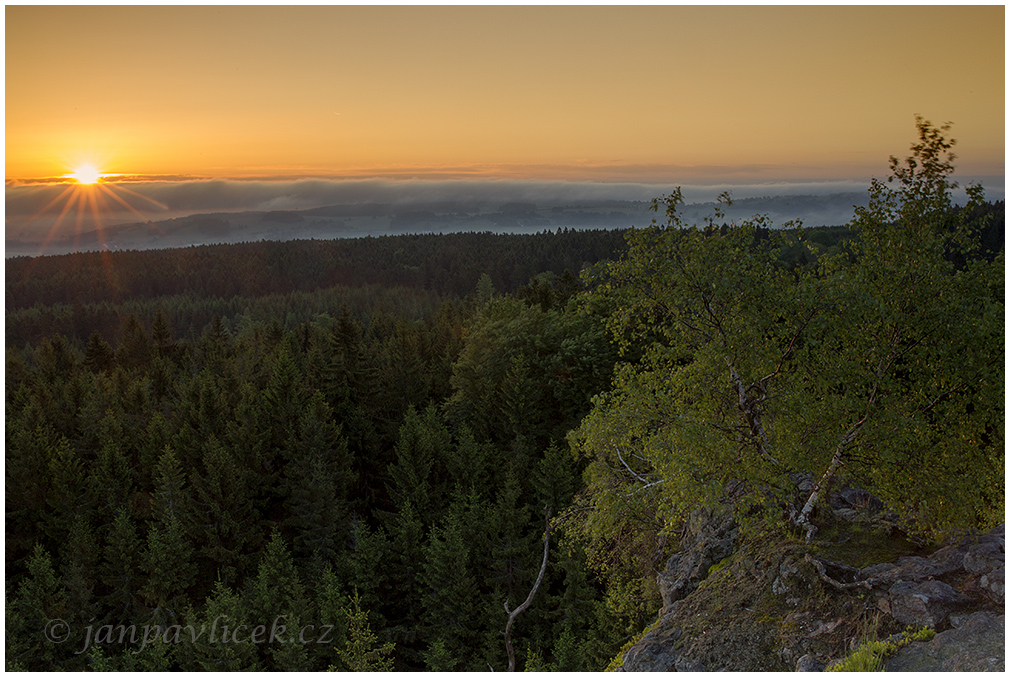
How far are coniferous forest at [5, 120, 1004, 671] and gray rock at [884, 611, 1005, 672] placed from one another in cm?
253

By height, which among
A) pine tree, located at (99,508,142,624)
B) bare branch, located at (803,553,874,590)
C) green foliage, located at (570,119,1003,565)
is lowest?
pine tree, located at (99,508,142,624)

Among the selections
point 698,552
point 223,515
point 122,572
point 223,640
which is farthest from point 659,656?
point 122,572

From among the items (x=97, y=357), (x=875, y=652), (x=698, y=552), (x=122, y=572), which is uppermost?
(x=875, y=652)

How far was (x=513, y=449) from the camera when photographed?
48.6 meters

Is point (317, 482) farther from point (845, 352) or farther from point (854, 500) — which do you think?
point (845, 352)

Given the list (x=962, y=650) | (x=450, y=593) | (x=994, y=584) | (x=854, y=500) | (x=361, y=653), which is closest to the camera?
(x=962, y=650)

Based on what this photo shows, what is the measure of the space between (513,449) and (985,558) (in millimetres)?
36997

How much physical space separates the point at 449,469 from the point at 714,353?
36.1 metres

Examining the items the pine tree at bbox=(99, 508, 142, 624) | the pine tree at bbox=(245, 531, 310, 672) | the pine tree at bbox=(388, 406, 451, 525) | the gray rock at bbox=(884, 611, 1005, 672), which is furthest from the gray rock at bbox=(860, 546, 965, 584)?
the pine tree at bbox=(99, 508, 142, 624)

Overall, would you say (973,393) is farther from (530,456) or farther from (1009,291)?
(530,456)

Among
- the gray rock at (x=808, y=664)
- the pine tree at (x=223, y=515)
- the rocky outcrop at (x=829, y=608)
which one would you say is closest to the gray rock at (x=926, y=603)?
the rocky outcrop at (x=829, y=608)

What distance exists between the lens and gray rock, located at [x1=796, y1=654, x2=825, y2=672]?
1209cm

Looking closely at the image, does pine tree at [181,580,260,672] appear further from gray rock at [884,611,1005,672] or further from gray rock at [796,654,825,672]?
gray rock at [884,611,1005,672]

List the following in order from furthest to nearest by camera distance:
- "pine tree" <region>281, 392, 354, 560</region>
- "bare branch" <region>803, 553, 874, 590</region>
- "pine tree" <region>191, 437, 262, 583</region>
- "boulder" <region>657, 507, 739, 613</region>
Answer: "pine tree" <region>281, 392, 354, 560</region>, "pine tree" <region>191, 437, 262, 583</region>, "boulder" <region>657, 507, 739, 613</region>, "bare branch" <region>803, 553, 874, 590</region>
